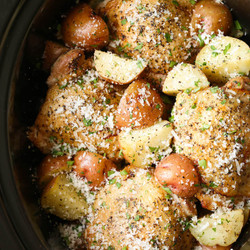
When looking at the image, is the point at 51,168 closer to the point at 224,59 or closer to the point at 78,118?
the point at 78,118

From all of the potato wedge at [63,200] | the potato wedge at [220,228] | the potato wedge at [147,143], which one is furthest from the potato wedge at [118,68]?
the potato wedge at [220,228]

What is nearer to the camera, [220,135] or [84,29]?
[220,135]

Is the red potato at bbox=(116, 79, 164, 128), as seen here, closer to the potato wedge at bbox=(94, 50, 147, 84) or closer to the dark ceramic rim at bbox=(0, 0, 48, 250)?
the potato wedge at bbox=(94, 50, 147, 84)

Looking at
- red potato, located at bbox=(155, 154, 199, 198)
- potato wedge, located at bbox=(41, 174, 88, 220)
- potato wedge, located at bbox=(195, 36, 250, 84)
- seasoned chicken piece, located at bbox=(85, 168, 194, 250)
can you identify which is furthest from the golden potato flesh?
potato wedge, located at bbox=(41, 174, 88, 220)

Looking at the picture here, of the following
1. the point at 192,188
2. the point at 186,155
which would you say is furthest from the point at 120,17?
the point at 192,188

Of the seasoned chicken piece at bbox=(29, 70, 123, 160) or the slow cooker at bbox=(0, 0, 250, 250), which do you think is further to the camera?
the seasoned chicken piece at bbox=(29, 70, 123, 160)

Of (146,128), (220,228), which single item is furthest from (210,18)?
(220,228)
